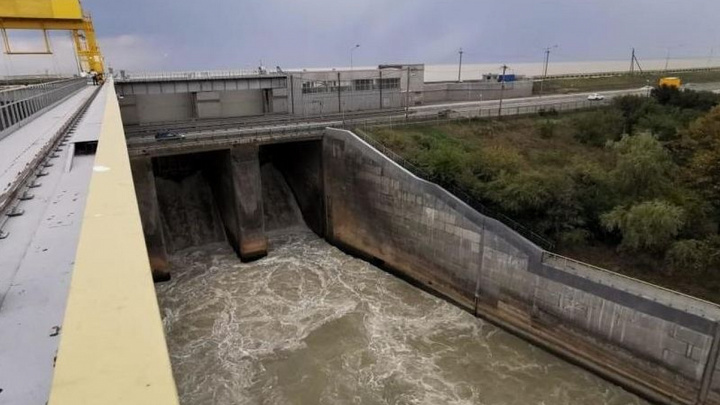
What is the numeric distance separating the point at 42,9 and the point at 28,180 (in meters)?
33.3

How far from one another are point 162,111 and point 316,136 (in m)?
16.6

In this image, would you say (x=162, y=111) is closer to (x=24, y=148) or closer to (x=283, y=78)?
(x=283, y=78)

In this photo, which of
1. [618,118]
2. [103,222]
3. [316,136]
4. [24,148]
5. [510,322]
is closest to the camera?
[103,222]

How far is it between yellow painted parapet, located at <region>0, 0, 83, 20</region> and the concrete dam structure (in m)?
14.2

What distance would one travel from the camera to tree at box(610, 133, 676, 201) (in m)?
21.0

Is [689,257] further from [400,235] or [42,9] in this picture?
[42,9]

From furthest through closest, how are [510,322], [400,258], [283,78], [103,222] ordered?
[283,78], [400,258], [510,322], [103,222]

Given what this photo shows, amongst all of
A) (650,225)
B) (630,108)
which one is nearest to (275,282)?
(650,225)

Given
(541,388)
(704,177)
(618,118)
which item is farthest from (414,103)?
(541,388)

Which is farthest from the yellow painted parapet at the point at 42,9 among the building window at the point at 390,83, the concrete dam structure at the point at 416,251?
the building window at the point at 390,83

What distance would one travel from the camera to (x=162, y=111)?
38219mm

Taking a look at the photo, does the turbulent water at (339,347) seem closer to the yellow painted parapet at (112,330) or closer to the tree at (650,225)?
the tree at (650,225)

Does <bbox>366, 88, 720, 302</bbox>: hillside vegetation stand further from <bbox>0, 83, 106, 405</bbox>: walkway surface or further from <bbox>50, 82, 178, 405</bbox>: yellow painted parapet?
<bbox>50, 82, 178, 405</bbox>: yellow painted parapet

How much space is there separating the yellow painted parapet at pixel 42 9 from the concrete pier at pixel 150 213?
1680 cm
